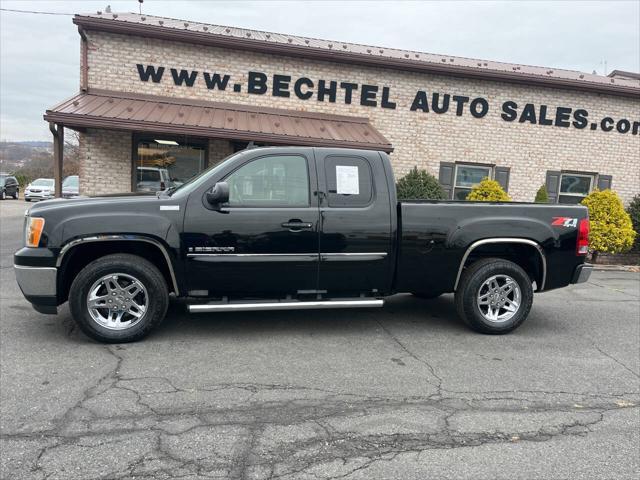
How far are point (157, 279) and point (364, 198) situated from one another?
7.44 ft

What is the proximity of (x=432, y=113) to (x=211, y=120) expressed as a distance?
5.64 m

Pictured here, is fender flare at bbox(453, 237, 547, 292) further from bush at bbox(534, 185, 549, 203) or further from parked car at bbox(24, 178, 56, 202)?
parked car at bbox(24, 178, 56, 202)

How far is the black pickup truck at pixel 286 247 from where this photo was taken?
473cm

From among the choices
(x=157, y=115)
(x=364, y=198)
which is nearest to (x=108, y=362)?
(x=364, y=198)

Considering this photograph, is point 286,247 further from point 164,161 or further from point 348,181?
point 164,161

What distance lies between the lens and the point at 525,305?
5.61m

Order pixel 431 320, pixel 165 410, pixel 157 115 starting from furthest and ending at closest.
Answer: pixel 157 115 → pixel 431 320 → pixel 165 410

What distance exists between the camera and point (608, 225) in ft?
36.8

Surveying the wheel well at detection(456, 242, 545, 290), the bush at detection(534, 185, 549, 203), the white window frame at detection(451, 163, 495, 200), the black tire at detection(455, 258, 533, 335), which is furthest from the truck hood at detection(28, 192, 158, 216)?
the bush at detection(534, 185, 549, 203)

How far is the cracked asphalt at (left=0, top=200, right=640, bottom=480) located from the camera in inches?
116

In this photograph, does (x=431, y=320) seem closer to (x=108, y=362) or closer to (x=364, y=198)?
(x=364, y=198)

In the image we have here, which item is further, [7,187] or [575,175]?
[7,187]

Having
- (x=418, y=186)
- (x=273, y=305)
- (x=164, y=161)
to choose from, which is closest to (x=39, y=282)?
(x=273, y=305)

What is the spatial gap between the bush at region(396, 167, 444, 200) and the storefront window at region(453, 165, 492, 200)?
48.7 inches
